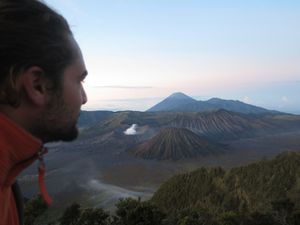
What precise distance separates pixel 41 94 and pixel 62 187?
1877 inches

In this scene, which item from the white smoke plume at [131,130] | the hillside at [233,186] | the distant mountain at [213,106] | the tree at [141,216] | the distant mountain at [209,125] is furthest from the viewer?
the distant mountain at [213,106]

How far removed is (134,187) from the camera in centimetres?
4684

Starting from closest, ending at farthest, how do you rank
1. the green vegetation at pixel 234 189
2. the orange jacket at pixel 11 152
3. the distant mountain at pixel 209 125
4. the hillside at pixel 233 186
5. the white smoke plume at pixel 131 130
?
the orange jacket at pixel 11 152, the green vegetation at pixel 234 189, the hillside at pixel 233 186, the distant mountain at pixel 209 125, the white smoke plume at pixel 131 130

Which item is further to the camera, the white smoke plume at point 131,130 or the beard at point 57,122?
the white smoke plume at point 131,130

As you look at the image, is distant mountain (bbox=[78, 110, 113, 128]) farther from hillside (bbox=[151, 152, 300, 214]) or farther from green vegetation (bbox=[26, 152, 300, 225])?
green vegetation (bbox=[26, 152, 300, 225])

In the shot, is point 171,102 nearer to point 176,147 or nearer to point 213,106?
point 213,106

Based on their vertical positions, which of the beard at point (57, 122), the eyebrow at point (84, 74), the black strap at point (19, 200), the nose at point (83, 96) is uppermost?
the eyebrow at point (84, 74)

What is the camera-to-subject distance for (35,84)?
0.84 metres

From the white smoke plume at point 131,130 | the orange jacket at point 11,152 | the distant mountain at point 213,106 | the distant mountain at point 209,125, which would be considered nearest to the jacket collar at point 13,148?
the orange jacket at point 11,152

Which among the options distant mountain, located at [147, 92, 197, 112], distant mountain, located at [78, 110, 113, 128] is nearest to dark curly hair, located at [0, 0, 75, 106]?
distant mountain, located at [78, 110, 113, 128]

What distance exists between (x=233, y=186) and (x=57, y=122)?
34242 mm

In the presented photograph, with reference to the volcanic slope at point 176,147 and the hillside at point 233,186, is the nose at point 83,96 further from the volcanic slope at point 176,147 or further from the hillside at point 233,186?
the volcanic slope at point 176,147

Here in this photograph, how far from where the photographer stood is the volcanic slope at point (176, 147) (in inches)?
2291

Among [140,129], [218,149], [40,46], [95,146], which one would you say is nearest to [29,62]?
[40,46]
